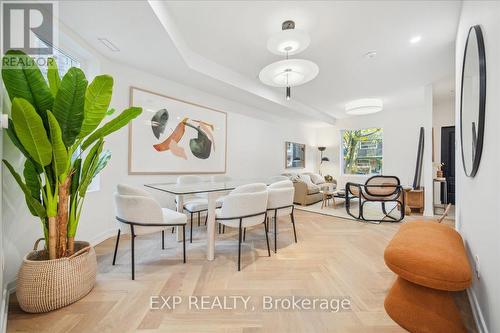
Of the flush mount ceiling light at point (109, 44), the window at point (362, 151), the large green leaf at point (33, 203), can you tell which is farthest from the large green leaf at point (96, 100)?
the window at point (362, 151)

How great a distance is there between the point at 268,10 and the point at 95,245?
135 inches

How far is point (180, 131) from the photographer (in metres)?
3.74

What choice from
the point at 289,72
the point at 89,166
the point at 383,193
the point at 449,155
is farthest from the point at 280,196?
the point at 449,155

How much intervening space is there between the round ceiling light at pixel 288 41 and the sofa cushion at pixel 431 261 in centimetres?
201

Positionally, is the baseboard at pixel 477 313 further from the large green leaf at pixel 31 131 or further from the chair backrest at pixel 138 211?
the large green leaf at pixel 31 131

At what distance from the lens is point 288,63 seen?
232 centimetres

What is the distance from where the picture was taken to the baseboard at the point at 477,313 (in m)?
1.27

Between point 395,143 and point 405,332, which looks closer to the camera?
point 405,332

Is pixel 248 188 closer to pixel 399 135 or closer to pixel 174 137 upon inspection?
pixel 174 137

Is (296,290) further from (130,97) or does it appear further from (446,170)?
(446,170)

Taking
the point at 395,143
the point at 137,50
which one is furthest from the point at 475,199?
the point at 395,143

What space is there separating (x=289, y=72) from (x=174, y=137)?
224 cm

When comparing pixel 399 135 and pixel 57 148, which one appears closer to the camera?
pixel 57 148

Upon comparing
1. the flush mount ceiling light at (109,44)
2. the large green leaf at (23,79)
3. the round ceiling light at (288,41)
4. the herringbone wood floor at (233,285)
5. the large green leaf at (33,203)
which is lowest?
the herringbone wood floor at (233,285)
